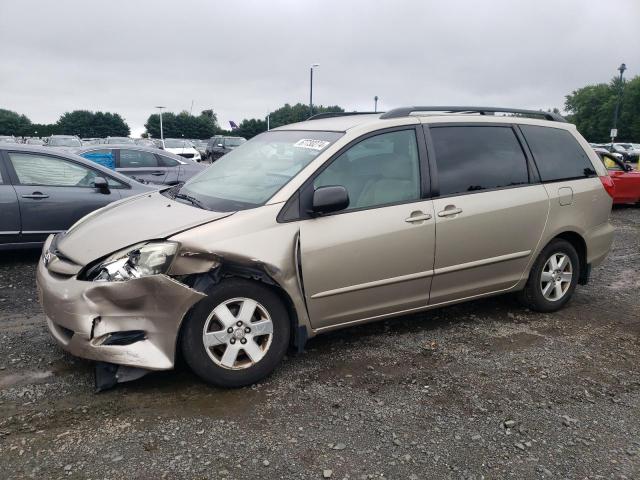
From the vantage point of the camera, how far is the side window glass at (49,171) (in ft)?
20.3

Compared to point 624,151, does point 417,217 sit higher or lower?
lower

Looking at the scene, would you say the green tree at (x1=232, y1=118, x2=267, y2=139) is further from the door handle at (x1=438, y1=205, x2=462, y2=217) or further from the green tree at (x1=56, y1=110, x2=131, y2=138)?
the door handle at (x1=438, y1=205, x2=462, y2=217)

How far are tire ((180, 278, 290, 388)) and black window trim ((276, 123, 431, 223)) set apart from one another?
0.51 meters

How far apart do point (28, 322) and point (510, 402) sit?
375 centimetres

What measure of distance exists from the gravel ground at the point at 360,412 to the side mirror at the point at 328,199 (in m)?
1.10

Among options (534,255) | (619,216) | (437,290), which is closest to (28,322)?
(437,290)

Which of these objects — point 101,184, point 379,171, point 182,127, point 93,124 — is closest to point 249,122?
point 182,127

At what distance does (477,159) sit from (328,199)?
5.11 feet

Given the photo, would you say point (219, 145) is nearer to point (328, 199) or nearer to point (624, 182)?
point (624, 182)

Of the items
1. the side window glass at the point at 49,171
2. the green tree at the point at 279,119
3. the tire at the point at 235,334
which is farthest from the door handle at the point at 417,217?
the green tree at the point at 279,119

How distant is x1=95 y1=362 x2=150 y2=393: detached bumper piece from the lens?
3.18 meters

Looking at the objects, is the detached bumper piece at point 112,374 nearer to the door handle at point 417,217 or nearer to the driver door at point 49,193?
the door handle at point 417,217

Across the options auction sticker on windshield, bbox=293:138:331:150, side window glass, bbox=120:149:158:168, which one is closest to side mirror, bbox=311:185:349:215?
auction sticker on windshield, bbox=293:138:331:150

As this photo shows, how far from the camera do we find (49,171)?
251 inches
